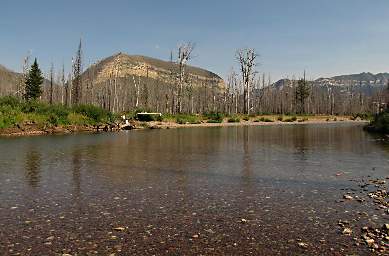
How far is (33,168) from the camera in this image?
1652 cm

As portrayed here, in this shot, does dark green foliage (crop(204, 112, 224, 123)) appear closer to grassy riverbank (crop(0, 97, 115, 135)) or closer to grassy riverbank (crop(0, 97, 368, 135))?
grassy riverbank (crop(0, 97, 368, 135))

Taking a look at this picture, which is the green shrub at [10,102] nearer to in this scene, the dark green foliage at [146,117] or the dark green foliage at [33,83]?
the dark green foliage at [146,117]

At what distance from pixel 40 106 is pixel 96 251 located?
44.1 metres

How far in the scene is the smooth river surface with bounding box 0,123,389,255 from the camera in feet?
23.6

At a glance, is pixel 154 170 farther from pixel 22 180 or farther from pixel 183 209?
pixel 183 209

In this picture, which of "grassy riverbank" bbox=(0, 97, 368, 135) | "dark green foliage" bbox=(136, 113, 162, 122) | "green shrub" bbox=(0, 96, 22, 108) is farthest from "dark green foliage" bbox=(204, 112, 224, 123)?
"green shrub" bbox=(0, 96, 22, 108)

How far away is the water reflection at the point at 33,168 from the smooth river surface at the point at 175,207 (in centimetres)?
4

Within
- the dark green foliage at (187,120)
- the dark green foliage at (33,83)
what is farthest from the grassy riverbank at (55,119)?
the dark green foliage at (33,83)

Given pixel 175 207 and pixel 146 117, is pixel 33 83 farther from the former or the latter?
pixel 175 207

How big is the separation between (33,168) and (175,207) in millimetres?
9431

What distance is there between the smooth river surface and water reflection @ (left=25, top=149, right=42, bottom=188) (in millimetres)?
41

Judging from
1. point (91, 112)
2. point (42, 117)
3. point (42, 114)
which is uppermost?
point (91, 112)

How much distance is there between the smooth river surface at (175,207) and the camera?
718cm

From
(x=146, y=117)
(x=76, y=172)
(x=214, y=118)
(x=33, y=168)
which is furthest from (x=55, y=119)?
(x=214, y=118)
